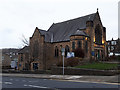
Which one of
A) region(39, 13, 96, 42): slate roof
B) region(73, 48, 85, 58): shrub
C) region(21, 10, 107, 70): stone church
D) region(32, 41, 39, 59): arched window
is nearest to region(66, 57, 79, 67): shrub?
region(73, 48, 85, 58): shrub

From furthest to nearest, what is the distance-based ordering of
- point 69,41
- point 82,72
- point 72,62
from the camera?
point 69,41 → point 72,62 → point 82,72

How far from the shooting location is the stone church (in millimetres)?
44500

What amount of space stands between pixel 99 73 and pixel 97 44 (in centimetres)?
2669

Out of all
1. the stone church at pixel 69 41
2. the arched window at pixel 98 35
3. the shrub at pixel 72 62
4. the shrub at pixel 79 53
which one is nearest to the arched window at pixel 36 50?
the stone church at pixel 69 41

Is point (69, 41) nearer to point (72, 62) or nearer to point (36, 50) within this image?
point (36, 50)

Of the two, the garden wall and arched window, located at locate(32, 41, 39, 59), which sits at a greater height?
arched window, located at locate(32, 41, 39, 59)

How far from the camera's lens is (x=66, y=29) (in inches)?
2047

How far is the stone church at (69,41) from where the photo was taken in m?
44.5

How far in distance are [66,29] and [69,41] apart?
7.16m

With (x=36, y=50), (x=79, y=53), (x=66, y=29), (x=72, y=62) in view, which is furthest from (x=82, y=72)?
(x=66, y=29)

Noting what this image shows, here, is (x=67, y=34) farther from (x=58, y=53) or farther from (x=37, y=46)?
(x=37, y=46)

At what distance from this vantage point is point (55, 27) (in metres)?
57.4

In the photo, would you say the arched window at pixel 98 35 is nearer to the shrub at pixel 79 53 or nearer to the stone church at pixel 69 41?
the stone church at pixel 69 41

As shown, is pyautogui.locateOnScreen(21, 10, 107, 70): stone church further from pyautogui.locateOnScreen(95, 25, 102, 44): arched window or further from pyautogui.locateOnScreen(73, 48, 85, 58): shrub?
pyautogui.locateOnScreen(73, 48, 85, 58): shrub
